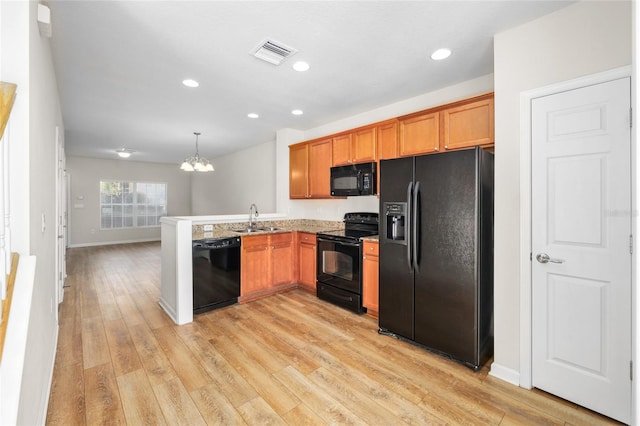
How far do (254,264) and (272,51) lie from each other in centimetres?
258

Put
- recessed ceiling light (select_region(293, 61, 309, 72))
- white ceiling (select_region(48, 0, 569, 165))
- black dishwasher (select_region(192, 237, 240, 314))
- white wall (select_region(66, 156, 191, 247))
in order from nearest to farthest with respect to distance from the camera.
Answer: white ceiling (select_region(48, 0, 569, 165)) < recessed ceiling light (select_region(293, 61, 309, 72)) < black dishwasher (select_region(192, 237, 240, 314)) < white wall (select_region(66, 156, 191, 247))

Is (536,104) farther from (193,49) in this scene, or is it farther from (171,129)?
(171,129)

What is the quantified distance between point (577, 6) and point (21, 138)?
3359mm

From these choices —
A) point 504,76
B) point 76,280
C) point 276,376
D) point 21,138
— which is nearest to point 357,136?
point 504,76

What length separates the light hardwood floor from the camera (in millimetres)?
1783

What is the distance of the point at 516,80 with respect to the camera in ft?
6.93

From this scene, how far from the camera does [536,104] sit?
2.03 meters

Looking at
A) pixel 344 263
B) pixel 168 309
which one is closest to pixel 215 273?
pixel 168 309

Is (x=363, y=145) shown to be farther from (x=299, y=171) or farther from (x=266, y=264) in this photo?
(x=266, y=264)

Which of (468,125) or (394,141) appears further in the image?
(394,141)

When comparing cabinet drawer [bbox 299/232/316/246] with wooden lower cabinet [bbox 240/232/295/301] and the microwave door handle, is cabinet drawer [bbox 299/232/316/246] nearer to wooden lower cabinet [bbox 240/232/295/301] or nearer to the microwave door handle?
wooden lower cabinet [bbox 240/232/295/301]

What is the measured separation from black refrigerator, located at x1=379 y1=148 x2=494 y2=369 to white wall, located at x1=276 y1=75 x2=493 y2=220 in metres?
1.03

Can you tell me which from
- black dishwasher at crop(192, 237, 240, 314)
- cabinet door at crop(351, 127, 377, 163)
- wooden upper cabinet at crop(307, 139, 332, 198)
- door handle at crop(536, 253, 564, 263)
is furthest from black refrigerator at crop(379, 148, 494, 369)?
black dishwasher at crop(192, 237, 240, 314)

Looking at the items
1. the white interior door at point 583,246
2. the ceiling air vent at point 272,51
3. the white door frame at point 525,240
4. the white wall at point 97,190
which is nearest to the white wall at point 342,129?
the white door frame at point 525,240
